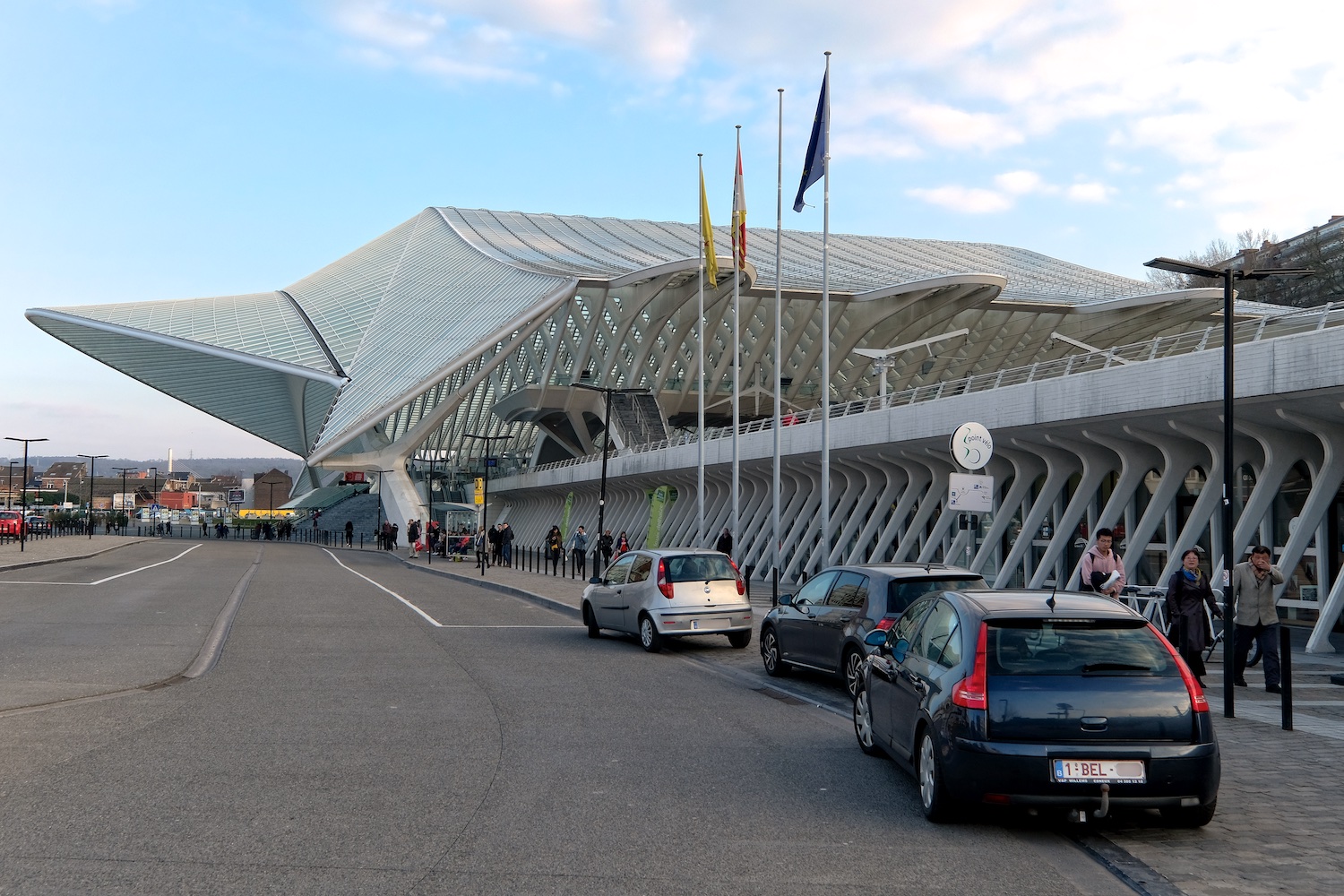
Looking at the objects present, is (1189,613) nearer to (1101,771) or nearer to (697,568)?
(697,568)

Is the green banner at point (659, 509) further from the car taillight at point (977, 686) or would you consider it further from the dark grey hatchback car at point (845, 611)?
the car taillight at point (977, 686)

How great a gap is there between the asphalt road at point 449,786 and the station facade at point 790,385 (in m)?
6.66

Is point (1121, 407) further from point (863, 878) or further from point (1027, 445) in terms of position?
point (863, 878)

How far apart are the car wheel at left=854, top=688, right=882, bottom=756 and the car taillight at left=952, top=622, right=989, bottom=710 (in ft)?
6.56

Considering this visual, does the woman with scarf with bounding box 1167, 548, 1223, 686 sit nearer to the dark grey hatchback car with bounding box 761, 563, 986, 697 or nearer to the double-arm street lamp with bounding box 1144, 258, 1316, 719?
the double-arm street lamp with bounding box 1144, 258, 1316, 719

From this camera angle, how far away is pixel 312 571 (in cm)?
3869

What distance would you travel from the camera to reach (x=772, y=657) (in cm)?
1434

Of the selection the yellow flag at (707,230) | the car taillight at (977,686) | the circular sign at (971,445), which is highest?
the yellow flag at (707,230)

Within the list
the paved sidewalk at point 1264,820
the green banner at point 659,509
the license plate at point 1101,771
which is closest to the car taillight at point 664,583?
the paved sidewalk at point 1264,820

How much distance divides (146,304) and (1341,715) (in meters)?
76.0

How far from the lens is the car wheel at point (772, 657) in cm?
1418

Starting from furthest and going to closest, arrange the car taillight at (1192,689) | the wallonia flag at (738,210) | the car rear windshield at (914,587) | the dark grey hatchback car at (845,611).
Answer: the wallonia flag at (738,210), the dark grey hatchback car at (845,611), the car rear windshield at (914,587), the car taillight at (1192,689)

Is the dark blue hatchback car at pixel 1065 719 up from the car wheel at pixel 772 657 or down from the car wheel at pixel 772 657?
up

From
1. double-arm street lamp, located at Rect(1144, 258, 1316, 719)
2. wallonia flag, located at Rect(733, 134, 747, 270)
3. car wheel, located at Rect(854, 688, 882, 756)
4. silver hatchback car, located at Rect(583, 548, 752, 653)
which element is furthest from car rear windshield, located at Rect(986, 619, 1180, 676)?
wallonia flag, located at Rect(733, 134, 747, 270)
